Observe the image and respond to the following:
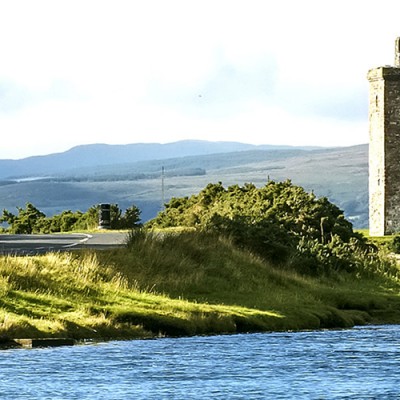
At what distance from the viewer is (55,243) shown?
198ft

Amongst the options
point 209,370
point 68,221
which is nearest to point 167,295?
point 209,370

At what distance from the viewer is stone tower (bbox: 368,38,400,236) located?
5030 inches

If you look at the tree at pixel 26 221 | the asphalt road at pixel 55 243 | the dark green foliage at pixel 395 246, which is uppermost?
the asphalt road at pixel 55 243

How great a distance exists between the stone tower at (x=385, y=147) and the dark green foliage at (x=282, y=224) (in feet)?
155

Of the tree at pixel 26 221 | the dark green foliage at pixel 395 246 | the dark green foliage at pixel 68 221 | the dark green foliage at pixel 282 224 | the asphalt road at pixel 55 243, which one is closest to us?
the asphalt road at pixel 55 243

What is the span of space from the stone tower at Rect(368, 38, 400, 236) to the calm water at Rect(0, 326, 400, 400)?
86.9 metres

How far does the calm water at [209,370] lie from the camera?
102 ft

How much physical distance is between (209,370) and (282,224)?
1314 inches

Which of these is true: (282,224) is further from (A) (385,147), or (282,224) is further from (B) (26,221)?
(A) (385,147)

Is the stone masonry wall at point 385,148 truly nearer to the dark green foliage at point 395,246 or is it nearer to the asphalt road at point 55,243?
the dark green foliage at point 395,246

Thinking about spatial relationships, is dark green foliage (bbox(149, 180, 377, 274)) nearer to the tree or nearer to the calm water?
the calm water

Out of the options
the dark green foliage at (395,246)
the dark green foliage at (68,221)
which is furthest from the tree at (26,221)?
the dark green foliage at (395,246)

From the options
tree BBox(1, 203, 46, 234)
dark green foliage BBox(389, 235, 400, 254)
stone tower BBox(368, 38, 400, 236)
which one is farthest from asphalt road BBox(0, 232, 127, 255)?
stone tower BBox(368, 38, 400, 236)

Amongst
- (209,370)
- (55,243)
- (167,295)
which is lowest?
(209,370)
